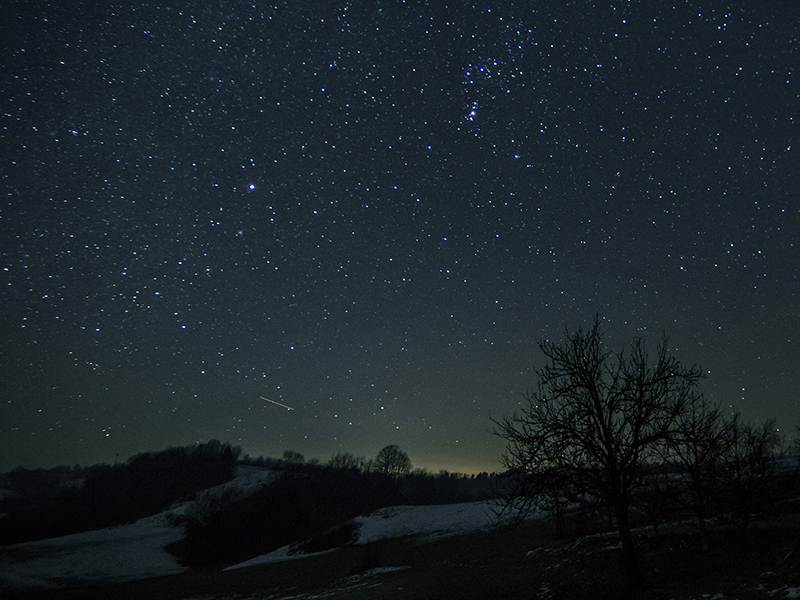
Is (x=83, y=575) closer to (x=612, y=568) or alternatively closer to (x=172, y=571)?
(x=172, y=571)

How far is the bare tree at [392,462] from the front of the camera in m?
116

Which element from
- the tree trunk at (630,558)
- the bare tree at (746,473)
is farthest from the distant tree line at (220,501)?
the tree trunk at (630,558)

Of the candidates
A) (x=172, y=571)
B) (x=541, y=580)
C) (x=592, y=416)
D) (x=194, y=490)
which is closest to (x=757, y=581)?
(x=592, y=416)

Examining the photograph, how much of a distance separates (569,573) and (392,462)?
109 m

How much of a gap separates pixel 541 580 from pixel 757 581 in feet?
25.8

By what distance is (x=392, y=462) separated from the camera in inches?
4636

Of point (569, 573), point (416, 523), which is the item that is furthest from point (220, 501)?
point (569, 573)

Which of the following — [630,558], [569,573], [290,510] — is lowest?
[290,510]

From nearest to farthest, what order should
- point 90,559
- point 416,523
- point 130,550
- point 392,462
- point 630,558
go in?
point 630,558
point 90,559
point 416,523
point 130,550
point 392,462

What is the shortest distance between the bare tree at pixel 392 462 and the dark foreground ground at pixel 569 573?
8378 centimetres

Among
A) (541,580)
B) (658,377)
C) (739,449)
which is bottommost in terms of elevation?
(541,580)

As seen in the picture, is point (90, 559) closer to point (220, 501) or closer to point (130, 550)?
point (130, 550)

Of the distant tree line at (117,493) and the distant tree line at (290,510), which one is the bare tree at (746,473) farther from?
the distant tree line at (117,493)

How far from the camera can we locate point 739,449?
18.2 metres
